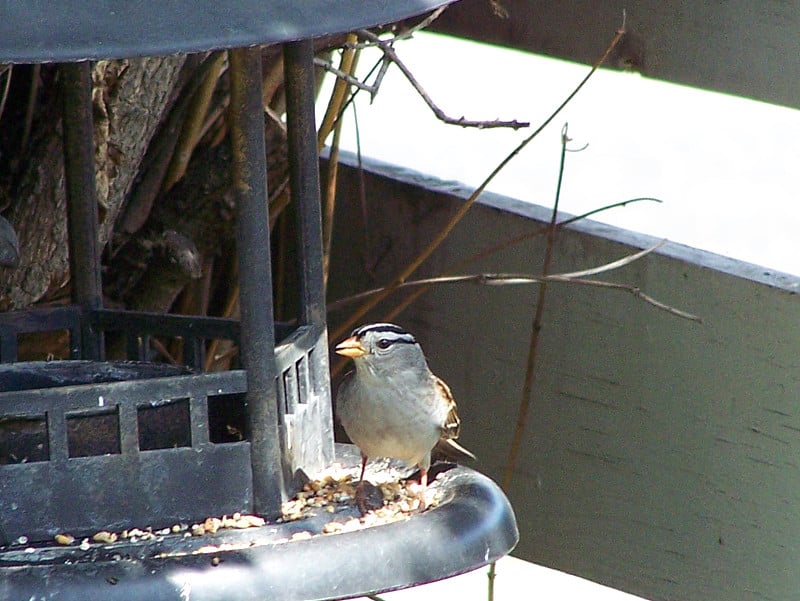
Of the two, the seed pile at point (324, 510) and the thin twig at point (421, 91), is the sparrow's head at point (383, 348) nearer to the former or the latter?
the seed pile at point (324, 510)

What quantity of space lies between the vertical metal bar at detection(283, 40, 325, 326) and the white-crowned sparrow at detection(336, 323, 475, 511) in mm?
207

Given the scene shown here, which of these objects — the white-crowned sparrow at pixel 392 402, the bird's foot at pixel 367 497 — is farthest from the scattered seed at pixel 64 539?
the white-crowned sparrow at pixel 392 402

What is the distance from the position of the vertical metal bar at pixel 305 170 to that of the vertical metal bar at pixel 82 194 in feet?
1.35

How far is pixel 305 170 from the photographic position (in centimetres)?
233

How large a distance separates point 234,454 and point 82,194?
0.72 m

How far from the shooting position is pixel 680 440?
3.40 m

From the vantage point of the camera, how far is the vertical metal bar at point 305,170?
7.55 ft

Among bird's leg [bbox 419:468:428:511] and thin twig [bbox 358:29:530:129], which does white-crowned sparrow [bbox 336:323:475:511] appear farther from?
thin twig [bbox 358:29:530:129]

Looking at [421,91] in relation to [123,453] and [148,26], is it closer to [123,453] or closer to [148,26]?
[123,453]

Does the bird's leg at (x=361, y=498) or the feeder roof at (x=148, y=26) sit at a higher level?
the feeder roof at (x=148, y=26)

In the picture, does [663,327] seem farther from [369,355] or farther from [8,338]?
[8,338]

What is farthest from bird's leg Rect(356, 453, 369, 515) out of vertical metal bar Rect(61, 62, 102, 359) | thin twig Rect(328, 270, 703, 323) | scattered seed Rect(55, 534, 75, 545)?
thin twig Rect(328, 270, 703, 323)

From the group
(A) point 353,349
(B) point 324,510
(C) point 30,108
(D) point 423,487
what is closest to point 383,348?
(A) point 353,349

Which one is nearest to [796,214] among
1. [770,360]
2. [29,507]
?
[770,360]
